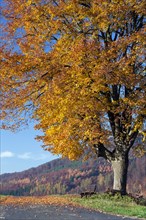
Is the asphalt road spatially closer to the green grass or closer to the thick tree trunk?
the green grass

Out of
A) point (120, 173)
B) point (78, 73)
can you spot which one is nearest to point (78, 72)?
point (78, 73)

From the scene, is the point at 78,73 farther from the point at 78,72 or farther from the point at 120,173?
the point at 120,173

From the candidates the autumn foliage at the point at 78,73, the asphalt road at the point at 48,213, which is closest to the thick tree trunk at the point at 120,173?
the autumn foliage at the point at 78,73

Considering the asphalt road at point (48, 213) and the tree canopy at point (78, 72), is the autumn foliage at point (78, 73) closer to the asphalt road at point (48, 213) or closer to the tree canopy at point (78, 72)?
→ the tree canopy at point (78, 72)

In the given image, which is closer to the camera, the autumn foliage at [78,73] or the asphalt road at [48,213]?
the asphalt road at [48,213]

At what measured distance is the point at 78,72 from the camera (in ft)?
85.6

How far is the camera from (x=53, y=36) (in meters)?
30.4

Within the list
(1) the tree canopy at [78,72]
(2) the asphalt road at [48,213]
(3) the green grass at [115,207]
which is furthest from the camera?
(1) the tree canopy at [78,72]

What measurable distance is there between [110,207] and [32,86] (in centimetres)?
1109

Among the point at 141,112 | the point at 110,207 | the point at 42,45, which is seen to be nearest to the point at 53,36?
the point at 42,45

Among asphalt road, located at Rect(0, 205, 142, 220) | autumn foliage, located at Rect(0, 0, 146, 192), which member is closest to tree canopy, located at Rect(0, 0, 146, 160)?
autumn foliage, located at Rect(0, 0, 146, 192)

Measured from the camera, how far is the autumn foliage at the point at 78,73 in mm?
26625

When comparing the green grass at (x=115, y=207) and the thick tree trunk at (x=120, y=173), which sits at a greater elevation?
the thick tree trunk at (x=120, y=173)

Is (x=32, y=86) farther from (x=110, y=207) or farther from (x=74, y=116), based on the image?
(x=110, y=207)
